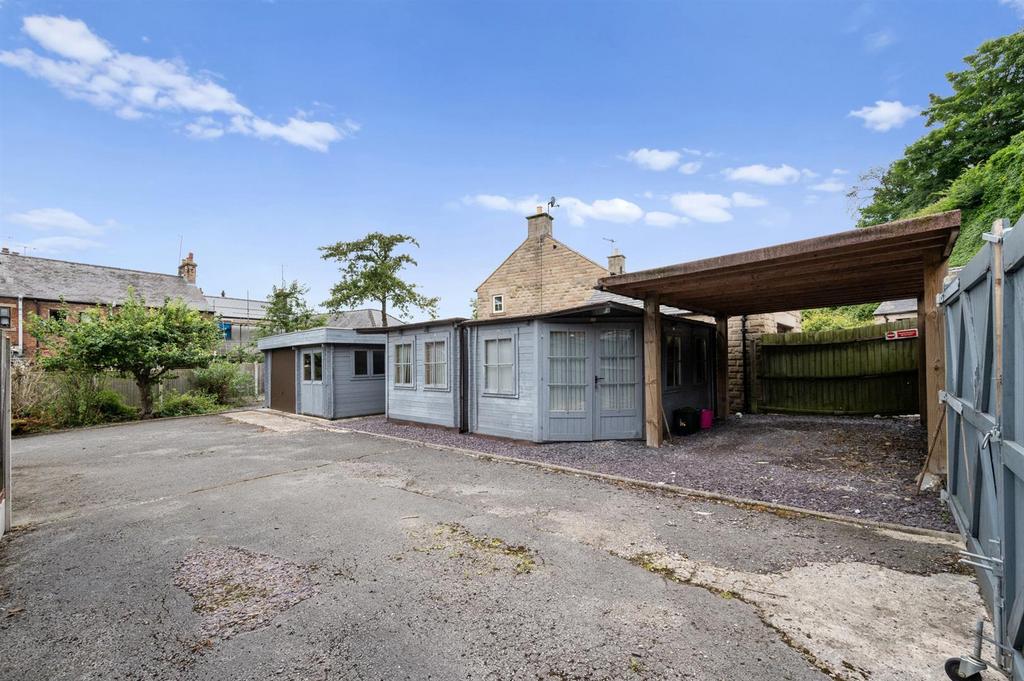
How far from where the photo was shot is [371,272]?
64.0ft

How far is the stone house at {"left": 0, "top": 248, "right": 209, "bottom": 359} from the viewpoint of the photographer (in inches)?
860

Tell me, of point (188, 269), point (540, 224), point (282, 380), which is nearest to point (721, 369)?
point (540, 224)

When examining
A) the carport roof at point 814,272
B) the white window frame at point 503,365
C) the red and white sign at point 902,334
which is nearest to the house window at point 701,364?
the carport roof at point 814,272

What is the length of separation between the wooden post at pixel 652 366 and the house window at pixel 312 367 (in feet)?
32.9

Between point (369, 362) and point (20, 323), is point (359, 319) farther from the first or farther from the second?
point (369, 362)

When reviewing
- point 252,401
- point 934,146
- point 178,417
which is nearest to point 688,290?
point 178,417

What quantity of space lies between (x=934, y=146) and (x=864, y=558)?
96.2 ft

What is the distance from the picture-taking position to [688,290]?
7527 mm

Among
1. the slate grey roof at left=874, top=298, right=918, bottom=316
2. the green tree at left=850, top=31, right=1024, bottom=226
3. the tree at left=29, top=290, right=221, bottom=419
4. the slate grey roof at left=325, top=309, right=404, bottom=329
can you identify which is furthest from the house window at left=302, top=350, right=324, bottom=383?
the green tree at left=850, top=31, right=1024, bottom=226

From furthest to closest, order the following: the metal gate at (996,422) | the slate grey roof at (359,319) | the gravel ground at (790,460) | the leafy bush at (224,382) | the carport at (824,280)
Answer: the slate grey roof at (359,319)
the leafy bush at (224,382)
the carport at (824,280)
the gravel ground at (790,460)
the metal gate at (996,422)

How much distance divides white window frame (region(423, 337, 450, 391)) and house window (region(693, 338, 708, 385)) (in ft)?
19.9

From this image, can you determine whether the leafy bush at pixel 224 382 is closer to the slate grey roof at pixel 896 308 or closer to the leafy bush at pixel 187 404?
the leafy bush at pixel 187 404

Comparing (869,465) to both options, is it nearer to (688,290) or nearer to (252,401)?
(688,290)

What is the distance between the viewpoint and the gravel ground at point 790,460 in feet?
15.8
